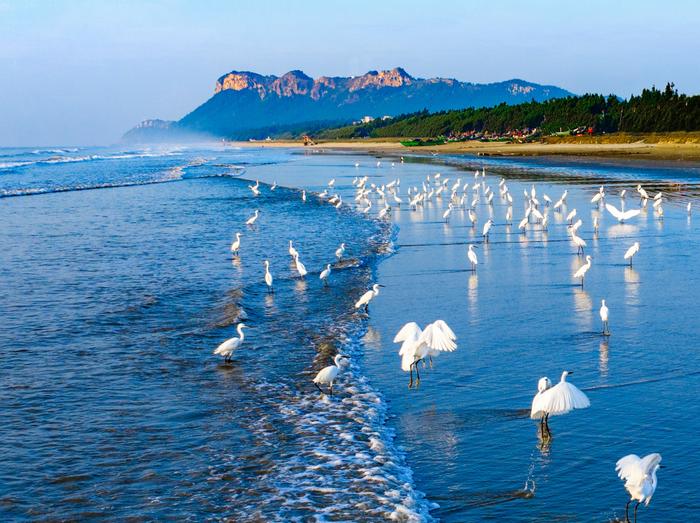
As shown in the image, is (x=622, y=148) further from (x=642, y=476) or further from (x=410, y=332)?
(x=642, y=476)

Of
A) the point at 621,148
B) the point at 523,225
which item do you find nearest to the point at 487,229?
the point at 523,225

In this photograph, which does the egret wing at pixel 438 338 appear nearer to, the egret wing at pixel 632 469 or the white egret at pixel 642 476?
the egret wing at pixel 632 469

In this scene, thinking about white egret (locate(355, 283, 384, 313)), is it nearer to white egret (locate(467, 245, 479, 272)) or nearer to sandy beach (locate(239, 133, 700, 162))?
white egret (locate(467, 245, 479, 272))

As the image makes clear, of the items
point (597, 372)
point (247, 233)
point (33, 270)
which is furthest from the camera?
point (247, 233)

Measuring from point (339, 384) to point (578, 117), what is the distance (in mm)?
93320

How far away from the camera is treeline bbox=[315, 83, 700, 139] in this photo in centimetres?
7725

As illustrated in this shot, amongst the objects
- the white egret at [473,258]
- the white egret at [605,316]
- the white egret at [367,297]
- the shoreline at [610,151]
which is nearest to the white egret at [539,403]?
the white egret at [605,316]

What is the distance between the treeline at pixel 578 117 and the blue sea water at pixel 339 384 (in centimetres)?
6198

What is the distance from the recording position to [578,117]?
9706cm

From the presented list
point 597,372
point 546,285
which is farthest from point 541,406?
point 546,285

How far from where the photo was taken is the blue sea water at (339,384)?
695cm

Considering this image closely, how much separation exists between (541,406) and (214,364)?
4.94 meters

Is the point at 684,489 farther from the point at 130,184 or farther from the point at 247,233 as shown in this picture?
the point at 130,184

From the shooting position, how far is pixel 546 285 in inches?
591
